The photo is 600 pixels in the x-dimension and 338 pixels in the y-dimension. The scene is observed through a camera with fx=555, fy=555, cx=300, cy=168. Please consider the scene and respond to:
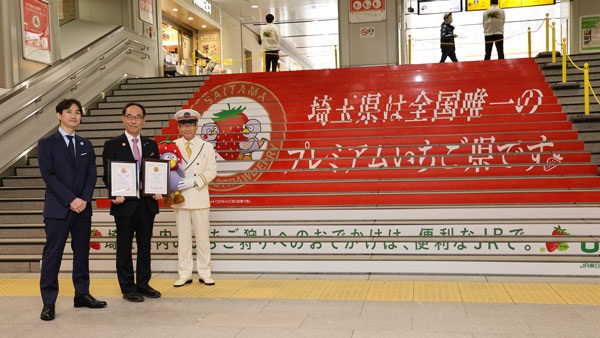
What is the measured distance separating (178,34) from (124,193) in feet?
46.2

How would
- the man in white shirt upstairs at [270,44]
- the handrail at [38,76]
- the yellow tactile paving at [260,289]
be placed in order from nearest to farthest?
the yellow tactile paving at [260,289]
the handrail at [38,76]
the man in white shirt upstairs at [270,44]

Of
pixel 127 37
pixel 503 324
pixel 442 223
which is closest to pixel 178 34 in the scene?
pixel 127 37

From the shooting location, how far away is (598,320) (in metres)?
3.68

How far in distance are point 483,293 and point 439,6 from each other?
13.3 m

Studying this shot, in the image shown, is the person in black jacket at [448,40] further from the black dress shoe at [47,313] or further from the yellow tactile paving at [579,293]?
the black dress shoe at [47,313]

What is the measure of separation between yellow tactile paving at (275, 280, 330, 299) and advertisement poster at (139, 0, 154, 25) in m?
9.82

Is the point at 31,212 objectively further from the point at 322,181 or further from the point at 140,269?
the point at 322,181

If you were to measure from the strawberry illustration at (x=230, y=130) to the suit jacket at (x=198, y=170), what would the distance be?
3221mm

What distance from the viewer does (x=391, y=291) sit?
4641 mm

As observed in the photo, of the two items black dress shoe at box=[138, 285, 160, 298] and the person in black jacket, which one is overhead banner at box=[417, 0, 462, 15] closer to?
the person in black jacket

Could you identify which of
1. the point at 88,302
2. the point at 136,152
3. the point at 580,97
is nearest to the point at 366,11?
the point at 580,97

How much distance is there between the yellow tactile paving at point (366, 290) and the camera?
171 inches

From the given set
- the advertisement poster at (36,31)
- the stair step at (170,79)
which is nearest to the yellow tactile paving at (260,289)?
the advertisement poster at (36,31)

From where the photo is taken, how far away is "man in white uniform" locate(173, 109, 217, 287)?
496 centimetres
